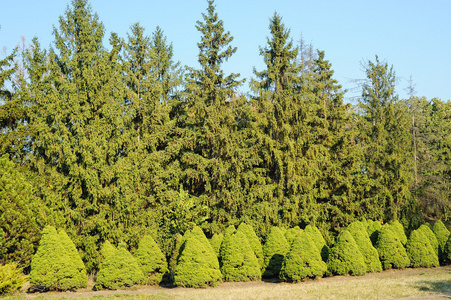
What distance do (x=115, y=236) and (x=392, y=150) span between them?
59.9 feet

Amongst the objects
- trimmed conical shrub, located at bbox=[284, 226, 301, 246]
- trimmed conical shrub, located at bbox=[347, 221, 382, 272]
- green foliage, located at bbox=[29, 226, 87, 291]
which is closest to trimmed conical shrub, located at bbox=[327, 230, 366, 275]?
trimmed conical shrub, located at bbox=[347, 221, 382, 272]

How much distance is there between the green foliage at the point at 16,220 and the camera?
46.7 ft

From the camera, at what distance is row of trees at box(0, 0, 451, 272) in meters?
17.2

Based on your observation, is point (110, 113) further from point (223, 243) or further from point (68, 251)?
point (223, 243)

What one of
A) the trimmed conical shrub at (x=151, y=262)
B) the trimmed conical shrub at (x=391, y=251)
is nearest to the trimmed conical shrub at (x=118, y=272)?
the trimmed conical shrub at (x=151, y=262)

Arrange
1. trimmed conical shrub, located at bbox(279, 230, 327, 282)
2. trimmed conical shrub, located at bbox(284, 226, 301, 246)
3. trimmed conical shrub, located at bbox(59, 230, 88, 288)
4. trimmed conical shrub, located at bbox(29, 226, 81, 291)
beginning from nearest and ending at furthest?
trimmed conical shrub, located at bbox(29, 226, 81, 291) → trimmed conical shrub, located at bbox(59, 230, 88, 288) → trimmed conical shrub, located at bbox(279, 230, 327, 282) → trimmed conical shrub, located at bbox(284, 226, 301, 246)

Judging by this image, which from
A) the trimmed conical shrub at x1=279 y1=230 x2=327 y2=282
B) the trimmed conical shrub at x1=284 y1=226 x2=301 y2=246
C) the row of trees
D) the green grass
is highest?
the row of trees

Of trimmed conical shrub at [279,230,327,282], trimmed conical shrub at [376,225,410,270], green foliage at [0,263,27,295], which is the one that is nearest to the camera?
green foliage at [0,263,27,295]

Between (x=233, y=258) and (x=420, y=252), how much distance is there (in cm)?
928

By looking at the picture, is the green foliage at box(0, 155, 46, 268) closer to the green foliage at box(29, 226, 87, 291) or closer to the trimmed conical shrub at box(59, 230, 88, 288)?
the green foliage at box(29, 226, 87, 291)

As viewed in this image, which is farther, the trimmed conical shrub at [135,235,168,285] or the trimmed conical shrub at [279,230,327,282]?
the trimmed conical shrub at [135,235,168,285]

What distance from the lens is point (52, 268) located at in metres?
13.9

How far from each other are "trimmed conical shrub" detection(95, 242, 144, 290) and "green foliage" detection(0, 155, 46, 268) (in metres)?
2.88

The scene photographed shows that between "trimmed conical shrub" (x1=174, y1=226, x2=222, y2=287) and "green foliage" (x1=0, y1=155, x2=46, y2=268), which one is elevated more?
"green foliage" (x1=0, y1=155, x2=46, y2=268)
